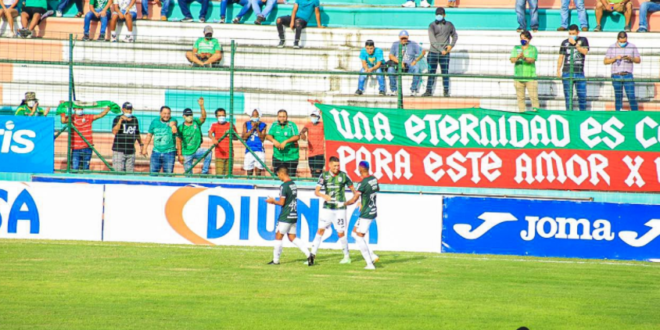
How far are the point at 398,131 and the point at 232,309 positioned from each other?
813 cm

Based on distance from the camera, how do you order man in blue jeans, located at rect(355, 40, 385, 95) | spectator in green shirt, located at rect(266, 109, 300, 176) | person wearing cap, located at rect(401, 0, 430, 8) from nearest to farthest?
1. spectator in green shirt, located at rect(266, 109, 300, 176)
2. man in blue jeans, located at rect(355, 40, 385, 95)
3. person wearing cap, located at rect(401, 0, 430, 8)

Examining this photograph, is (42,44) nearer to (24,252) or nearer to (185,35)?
(185,35)

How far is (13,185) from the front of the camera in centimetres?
1998

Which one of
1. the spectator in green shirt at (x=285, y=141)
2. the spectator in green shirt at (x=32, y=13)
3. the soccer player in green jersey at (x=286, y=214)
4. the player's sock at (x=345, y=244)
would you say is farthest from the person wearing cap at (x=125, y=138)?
the spectator in green shirt at (x=32, y=13)

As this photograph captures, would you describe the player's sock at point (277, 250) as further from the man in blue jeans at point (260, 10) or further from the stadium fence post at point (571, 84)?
the man in blue jeans at point (260, 10)

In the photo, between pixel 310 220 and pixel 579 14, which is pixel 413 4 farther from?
pixel 310 220

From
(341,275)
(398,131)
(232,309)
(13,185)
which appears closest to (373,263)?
(341,275)

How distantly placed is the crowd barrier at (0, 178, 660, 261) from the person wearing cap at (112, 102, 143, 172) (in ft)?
3.82

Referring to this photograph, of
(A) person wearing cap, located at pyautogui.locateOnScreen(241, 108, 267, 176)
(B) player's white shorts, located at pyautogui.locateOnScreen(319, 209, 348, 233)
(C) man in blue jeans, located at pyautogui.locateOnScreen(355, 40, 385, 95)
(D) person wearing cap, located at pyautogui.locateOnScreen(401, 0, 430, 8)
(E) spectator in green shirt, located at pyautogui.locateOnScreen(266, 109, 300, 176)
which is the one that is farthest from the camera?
(D) person wearing cap, located at pyautogui.locateOnScreen(401, 0, 430, 8)

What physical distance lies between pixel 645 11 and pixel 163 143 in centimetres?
1369

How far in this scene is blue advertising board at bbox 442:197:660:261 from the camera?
18.9m

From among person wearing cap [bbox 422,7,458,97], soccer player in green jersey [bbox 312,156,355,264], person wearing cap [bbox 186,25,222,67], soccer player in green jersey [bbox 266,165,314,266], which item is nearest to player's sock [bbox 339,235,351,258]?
soccer player in green jersey [bbox 312,156,355,264]

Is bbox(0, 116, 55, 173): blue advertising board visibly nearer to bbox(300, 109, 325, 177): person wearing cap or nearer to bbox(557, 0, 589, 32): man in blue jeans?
bbox(300, 109, 325, 177): person wearing cap

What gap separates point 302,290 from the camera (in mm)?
14414
